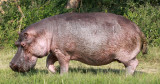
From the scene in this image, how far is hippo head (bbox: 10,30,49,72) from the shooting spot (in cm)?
532

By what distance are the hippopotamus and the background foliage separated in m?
4.60

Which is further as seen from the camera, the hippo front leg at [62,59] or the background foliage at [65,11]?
the background foliage at [65,11]

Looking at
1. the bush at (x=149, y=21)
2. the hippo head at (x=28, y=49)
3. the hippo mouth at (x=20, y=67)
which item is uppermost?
the hippo head at (x=28, y=49)

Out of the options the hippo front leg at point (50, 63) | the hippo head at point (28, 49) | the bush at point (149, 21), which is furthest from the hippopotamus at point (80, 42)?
the bush at point (149, 21)

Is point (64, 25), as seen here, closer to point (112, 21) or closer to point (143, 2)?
point (112, 21)

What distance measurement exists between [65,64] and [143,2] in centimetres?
742

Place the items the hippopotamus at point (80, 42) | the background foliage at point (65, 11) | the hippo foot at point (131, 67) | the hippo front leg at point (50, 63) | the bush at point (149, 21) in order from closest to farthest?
the hippopotamus at point (80, 42) < the hippo foot at point (131, 67) < the hippo front leg at point (50, 63) < the bush at point (149, 21) < the background foliage at point (65, 11)

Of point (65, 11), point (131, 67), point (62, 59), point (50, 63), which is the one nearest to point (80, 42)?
point (62, 59)

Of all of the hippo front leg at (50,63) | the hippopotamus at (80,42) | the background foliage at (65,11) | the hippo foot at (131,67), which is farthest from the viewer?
the background foliage at (65,11)

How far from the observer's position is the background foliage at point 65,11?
10.1 meters

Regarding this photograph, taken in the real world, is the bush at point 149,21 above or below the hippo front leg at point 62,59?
below

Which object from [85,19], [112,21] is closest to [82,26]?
[85,19]

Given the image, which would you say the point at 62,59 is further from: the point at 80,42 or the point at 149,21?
the point at 149,21

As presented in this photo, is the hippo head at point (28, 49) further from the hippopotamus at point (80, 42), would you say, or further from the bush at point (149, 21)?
the bush at point (149, 21)
